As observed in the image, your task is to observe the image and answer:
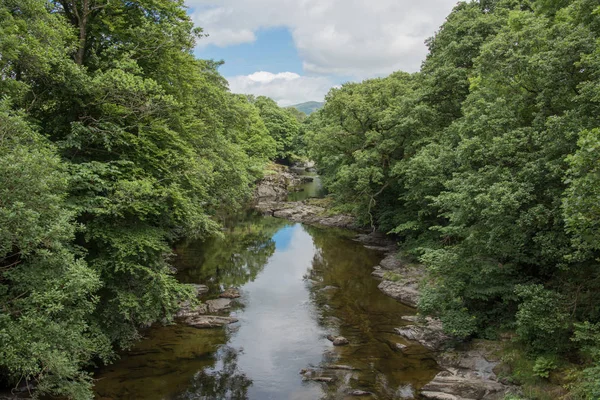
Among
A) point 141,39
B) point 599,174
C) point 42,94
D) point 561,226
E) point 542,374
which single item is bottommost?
point 542,374

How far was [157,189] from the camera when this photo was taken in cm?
1542

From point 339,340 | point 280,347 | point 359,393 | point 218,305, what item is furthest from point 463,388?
Result: point 218,305

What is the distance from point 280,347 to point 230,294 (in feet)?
23.6

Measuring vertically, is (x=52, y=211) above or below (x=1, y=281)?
above

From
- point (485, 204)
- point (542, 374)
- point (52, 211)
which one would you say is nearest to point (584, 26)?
point (485, 204)

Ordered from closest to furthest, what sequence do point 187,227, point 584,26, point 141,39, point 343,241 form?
point 584,26 → point 141,39 → point 187,227 → point 343,241

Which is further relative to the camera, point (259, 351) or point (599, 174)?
point (259, 351)

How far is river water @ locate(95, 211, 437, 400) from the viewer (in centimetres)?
1475

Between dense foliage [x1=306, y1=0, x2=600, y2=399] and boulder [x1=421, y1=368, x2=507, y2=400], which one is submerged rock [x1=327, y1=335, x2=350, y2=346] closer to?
dense foliage [x1=306, y1=0, x2=600, y2=399]

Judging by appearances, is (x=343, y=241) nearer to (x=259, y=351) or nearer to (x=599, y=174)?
(x=259, y=351)

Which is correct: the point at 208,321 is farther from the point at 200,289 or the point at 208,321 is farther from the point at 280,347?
the point at 200,289

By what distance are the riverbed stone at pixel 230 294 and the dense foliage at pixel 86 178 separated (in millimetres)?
5926

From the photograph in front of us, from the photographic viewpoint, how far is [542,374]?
Answer: 12641 mm

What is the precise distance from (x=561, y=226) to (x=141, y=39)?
18.0 meters
